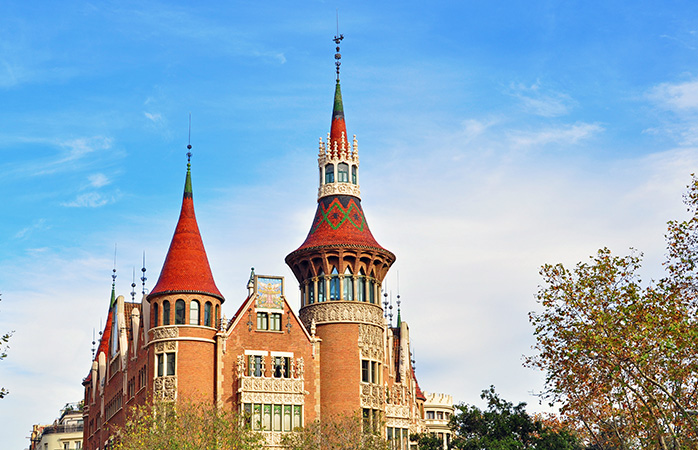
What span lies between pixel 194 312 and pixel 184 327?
1211 millimetres

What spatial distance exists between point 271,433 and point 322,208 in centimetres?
1538

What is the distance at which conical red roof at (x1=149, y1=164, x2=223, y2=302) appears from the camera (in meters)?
64.8

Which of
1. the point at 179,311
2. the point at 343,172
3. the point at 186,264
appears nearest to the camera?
the point at 179,311

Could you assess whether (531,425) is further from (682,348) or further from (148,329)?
(682,348)

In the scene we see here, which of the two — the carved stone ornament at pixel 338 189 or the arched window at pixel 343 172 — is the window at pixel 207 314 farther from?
the arched window at pixel 343 172

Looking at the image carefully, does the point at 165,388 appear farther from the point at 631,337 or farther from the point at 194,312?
the point at 631,337

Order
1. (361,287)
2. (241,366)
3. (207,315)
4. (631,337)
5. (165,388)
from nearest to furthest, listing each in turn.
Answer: (631,337)
(165,388)
(241,366)
(207,315)
(361,287)

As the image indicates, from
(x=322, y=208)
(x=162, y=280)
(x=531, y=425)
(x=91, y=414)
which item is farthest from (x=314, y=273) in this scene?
(x=91, y=414)

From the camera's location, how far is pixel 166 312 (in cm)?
6444

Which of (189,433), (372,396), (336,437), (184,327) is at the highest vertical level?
(184,327)

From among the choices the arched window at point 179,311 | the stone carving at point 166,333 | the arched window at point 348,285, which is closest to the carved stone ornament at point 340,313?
the arched window at point 348,285

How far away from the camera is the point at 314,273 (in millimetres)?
68188

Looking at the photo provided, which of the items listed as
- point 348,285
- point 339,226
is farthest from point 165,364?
point 339,226

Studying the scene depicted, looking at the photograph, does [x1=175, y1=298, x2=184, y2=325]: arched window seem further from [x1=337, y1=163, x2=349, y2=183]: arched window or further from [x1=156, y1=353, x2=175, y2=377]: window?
[x1=337, y1=163, x2=349, y2=183]: arched window
